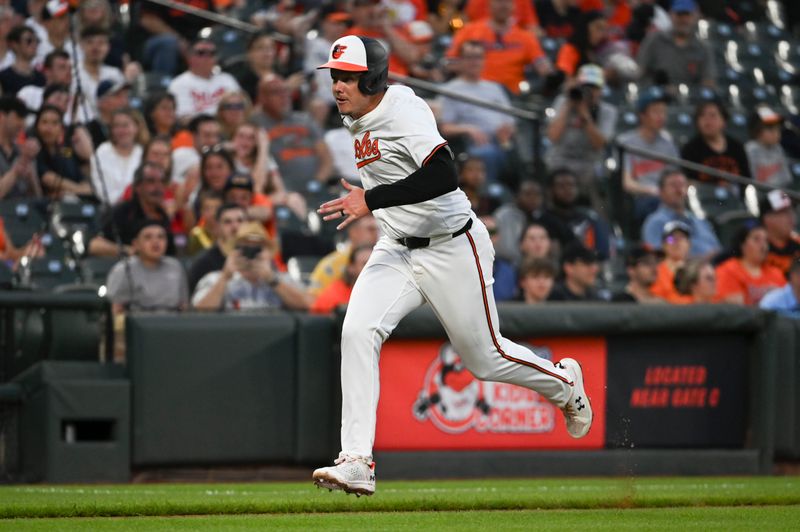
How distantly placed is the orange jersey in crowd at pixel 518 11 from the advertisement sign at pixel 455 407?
6310 millimetres

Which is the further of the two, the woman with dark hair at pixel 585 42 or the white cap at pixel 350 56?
the woman with dark hair at pixel 585 42

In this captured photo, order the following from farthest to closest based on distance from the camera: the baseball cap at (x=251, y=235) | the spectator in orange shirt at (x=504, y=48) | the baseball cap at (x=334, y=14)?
the spectator in orange shirt at (x=504, y=48)
the baseball cap at (x=334, y=14)
the baseball cap at (x=251, y=235)

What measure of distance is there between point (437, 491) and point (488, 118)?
5868 mm

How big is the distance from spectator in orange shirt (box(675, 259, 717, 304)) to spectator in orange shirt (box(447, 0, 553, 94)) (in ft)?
12.2

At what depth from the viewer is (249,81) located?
12797 millimetres

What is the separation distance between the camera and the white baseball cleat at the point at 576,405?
6.59m

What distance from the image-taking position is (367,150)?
6000mm

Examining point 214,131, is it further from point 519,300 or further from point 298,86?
point 519,300

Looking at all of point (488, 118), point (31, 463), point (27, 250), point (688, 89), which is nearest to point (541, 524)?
point (31, 463)

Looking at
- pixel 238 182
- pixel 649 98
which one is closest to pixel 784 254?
pixel 649 98

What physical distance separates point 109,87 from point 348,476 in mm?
6993

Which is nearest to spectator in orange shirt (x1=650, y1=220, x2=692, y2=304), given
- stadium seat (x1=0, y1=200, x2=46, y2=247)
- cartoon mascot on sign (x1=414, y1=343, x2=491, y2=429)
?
cartoon mascot on sign (x1=414, y1=343, x2=491, y2=429)

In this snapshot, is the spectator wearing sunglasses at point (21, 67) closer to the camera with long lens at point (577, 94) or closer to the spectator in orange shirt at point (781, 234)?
the camera with long lens at point (577, 94)

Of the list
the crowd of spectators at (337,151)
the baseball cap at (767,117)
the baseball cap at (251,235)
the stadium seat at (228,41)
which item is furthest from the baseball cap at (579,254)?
the stadium seat at (228,41)
